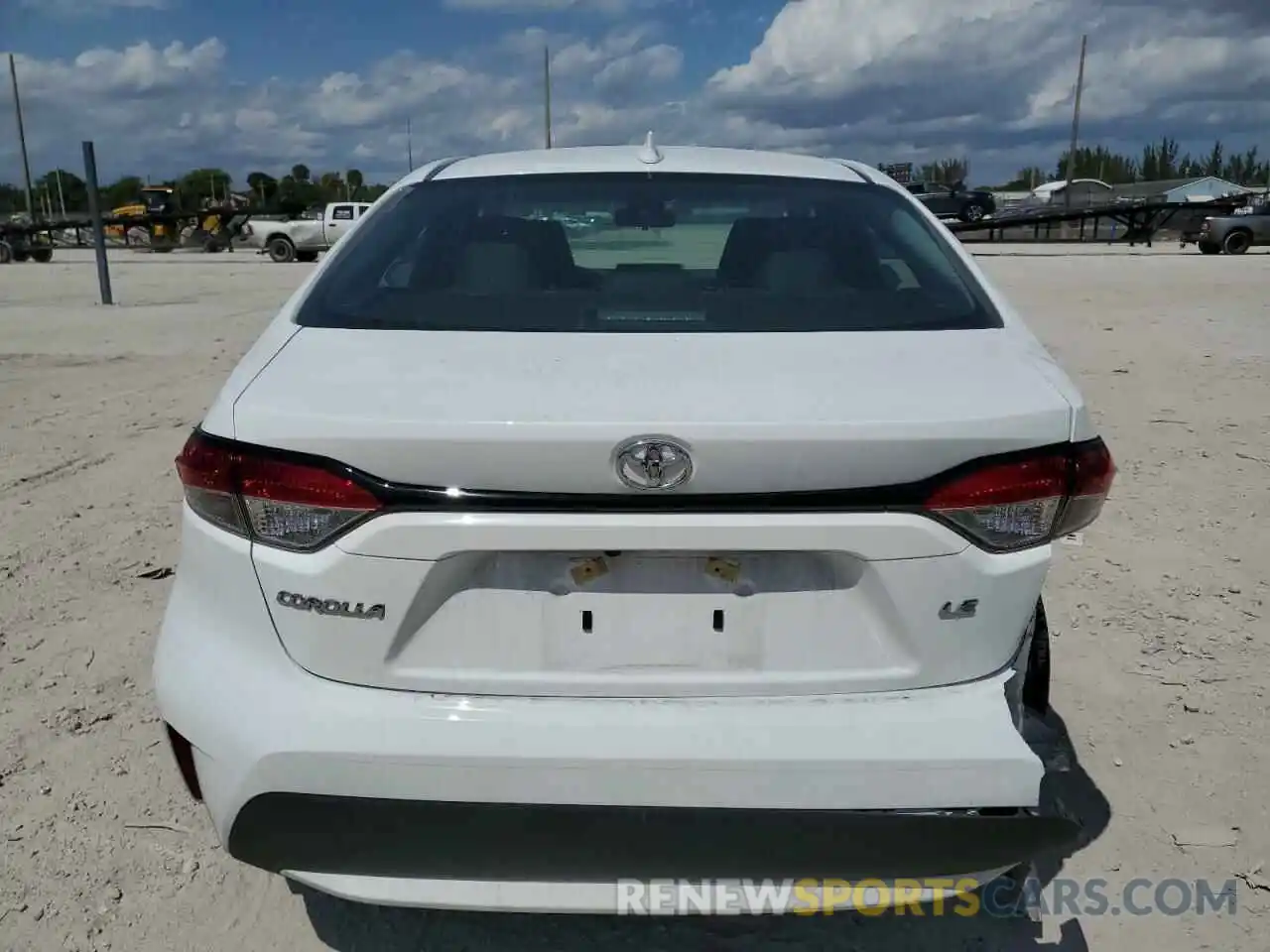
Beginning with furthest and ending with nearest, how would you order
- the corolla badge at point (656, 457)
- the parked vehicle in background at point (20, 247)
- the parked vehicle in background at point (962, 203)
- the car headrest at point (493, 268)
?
the parked vehicle in background at point (962, 203)
the parked vehicle in background at point (20, 247)
the car headrest at point (493, 268)
the corolla badge at point (656, 457)

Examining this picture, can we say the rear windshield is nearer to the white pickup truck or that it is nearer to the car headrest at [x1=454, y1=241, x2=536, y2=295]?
the car headrest at [x1=454, y1=241, x2=536, y2=295]

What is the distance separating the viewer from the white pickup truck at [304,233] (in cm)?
2828

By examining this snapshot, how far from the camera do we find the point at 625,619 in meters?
1.76

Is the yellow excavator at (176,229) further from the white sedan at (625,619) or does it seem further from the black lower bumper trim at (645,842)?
the black lower bumper trim at (645,842)

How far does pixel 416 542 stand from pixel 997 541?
1.00 metres

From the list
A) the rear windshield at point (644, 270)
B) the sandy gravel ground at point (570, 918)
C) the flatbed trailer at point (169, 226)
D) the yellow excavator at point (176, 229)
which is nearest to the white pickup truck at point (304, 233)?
the flatbed trailer at point (169, 226)

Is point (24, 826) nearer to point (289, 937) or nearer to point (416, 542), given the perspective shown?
point (289, 937)

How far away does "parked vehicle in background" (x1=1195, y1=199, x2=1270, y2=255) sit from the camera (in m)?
26.5

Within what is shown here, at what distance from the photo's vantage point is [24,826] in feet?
8.63

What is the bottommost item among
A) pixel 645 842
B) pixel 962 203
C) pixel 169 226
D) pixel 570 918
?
pixel 570 918

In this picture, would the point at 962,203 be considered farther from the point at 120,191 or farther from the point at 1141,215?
the point at 120,191

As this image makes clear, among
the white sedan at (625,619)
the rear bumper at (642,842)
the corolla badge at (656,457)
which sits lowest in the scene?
the rear bumper at (642,842)

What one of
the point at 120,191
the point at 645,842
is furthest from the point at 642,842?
the point at 120,191

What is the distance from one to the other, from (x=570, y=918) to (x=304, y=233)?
29057 mm
